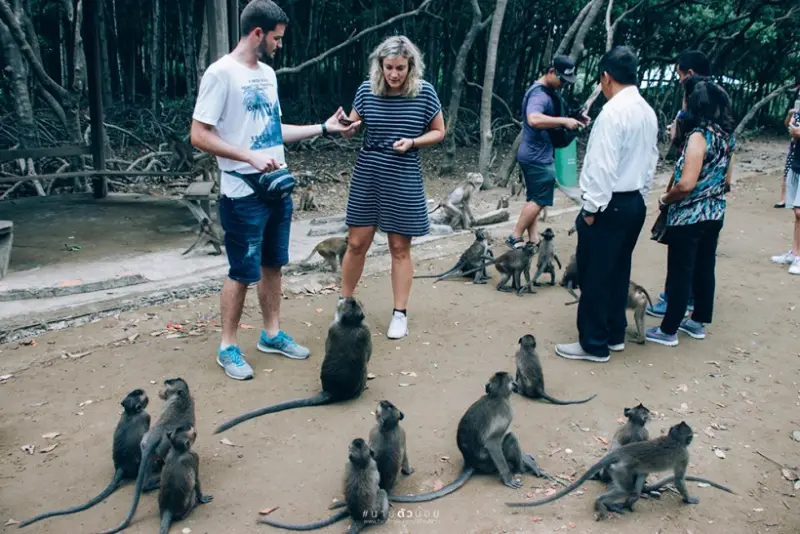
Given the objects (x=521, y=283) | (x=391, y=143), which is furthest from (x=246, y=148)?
(x=521, y=283)

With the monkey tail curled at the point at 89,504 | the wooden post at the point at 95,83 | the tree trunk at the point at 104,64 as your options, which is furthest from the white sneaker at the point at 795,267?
the tree trunk at the point at 104,64

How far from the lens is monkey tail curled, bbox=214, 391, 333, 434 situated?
4.04 m

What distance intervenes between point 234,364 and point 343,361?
2.90ft

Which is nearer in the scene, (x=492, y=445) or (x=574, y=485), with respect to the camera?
(x=574, y=485)

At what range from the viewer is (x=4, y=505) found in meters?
3.35

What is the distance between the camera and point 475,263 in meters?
7.11

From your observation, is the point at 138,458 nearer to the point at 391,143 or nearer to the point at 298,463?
the point at 298,463

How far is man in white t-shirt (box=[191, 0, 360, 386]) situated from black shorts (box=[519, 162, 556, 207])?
Answer: 2.84 meters

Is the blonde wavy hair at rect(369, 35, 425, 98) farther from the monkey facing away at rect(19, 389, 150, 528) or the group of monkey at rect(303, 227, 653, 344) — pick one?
the monkey facing away at rect(19, 389, 150, 528)

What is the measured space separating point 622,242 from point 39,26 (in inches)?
698

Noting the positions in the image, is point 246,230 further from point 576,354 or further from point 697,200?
point 697,200

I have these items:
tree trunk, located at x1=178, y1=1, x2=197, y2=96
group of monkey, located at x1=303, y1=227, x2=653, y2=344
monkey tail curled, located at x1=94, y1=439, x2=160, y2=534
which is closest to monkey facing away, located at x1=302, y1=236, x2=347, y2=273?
group of monkey, located at x1=303, y1=227, x2=653, y2=344

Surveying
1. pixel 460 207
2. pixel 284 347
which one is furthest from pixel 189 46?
pixel 284 347

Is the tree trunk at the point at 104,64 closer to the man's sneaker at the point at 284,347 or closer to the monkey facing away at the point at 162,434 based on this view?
the man's sneaker at the point at 284,347
